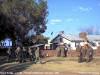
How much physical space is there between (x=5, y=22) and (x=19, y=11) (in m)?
3.18

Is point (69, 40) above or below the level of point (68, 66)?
above

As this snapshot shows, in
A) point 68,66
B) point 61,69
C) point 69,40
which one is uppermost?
point 69,40

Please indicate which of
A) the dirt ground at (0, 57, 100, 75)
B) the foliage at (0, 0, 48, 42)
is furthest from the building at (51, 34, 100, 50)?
the dirt ground at (0, 57, 100, 75)

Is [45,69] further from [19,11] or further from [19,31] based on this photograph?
[19,31]

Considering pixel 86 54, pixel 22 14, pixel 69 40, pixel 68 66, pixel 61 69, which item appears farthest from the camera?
pixel 69 40

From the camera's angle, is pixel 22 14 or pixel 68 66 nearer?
pixel 68 66

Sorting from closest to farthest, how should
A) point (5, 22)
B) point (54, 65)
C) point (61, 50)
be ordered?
point (54, 65), point (61, 50), point (5, 22)

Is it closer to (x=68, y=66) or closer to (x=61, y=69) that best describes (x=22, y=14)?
(x=68, y=66)

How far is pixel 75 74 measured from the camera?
2278 cm

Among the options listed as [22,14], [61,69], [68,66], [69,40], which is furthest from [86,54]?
[69,40]

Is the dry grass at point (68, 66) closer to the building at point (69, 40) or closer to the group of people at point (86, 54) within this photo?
the group of people at point (86, 54)

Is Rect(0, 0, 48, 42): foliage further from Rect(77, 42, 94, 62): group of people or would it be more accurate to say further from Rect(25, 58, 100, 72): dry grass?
Rect(25, 58, 100, 72): dry grass

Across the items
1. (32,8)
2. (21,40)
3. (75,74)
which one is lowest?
(75,74)


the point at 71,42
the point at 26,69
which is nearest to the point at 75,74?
the point at 26,69
